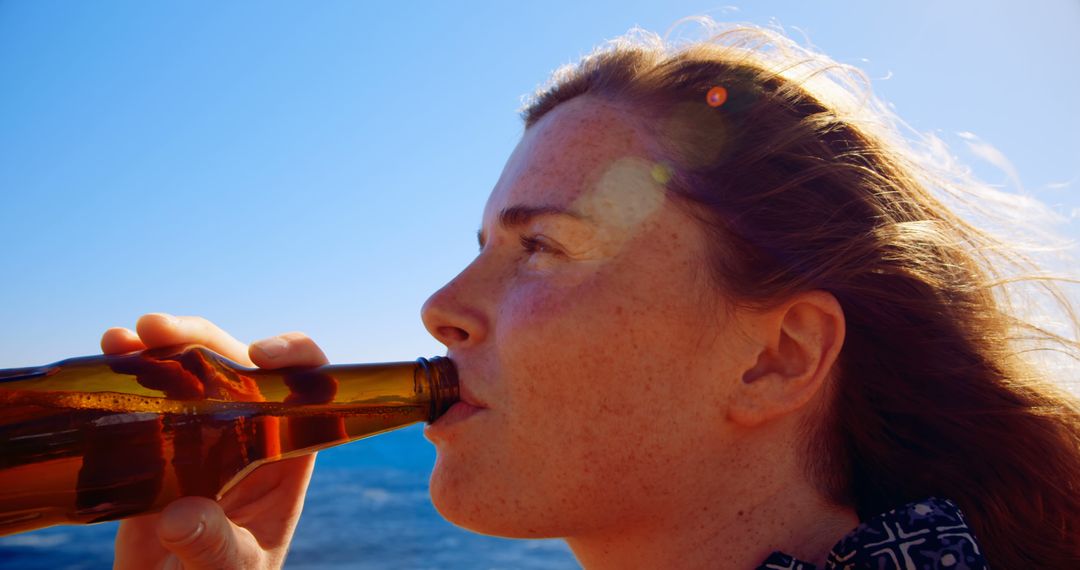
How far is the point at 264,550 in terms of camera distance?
181 centimetres

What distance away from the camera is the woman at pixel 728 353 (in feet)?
4.50

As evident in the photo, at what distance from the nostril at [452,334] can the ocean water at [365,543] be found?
A: 4369 millimetres

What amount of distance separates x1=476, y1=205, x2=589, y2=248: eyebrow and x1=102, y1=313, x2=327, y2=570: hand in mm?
457

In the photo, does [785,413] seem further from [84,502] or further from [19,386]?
[19,386]

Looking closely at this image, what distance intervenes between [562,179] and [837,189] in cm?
58

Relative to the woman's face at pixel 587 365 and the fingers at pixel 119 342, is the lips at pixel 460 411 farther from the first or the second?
the fingers at pixel 119 342

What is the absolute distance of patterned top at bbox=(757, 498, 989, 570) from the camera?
4.16 feet

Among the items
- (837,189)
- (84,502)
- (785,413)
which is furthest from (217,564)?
(837,189)

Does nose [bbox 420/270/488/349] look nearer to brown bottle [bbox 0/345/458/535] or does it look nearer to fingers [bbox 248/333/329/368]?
brown bottle [bbox 0/345/458/535]

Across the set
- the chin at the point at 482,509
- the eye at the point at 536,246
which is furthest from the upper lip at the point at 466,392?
the eye at the point at 536,246

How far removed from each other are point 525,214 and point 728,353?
0.48 meters

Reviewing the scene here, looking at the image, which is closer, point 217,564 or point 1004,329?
point 217,564

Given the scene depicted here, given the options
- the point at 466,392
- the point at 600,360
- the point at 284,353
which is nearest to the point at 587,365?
the point at 600,360

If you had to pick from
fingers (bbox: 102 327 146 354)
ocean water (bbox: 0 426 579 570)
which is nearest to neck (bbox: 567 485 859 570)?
fingers (bbox: 102 327 146 354)
